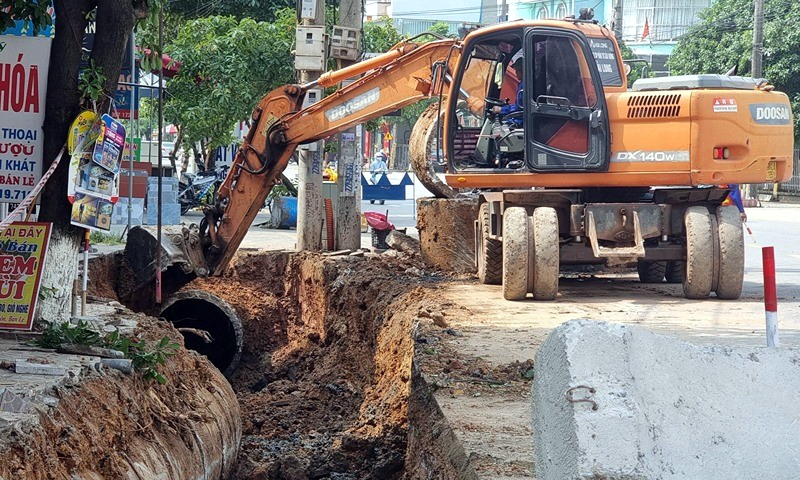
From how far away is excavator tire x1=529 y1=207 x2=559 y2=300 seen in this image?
1219 cm

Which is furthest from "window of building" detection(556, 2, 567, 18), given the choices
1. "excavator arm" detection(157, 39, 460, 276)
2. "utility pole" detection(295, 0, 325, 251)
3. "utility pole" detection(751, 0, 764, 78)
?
"excavator arm" detection(157, 39, 460, 276)

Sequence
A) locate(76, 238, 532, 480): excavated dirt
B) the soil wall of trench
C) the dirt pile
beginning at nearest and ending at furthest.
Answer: locate(76, 238, 532, 480): excavated dirt < the soil wall of trench < the dirt pile

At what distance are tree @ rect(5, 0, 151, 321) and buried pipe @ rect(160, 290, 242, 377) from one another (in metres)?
5.78

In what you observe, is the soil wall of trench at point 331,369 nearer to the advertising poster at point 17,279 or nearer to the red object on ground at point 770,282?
the red object on ground at point 770,282

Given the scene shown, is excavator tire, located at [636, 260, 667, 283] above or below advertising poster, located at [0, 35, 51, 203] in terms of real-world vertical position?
below

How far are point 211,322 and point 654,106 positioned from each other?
677cm

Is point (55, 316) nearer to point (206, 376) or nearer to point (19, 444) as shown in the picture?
point (206, 376)

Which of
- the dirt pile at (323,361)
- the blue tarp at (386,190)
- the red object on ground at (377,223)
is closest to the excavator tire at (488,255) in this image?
the dirt pile at (323,361)

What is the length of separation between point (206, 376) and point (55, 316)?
1482mm

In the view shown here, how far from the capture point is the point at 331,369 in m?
13.9

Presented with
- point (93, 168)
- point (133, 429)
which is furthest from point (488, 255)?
point (133, 429)

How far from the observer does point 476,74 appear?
13.4 meters

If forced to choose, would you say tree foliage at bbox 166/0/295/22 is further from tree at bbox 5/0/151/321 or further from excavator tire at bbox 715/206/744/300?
tree at bbox 5/0/151/321

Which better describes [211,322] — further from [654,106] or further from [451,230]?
[654,106]
